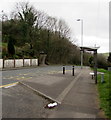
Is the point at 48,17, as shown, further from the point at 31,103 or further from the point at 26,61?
the point at 31,103

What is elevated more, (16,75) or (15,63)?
(15,63)

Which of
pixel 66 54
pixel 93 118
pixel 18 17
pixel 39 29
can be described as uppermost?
pixel 18 17

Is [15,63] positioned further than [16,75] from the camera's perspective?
Yes

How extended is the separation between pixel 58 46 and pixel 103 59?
1250 cm

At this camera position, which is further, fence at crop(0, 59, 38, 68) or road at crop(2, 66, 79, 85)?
fence at crop(0, 59, 38, 68)

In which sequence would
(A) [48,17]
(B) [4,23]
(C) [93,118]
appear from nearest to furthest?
(C) [93,118]
(B) [4,23]
(A) [48,17]

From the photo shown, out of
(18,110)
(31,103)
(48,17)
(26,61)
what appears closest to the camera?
(18,110)

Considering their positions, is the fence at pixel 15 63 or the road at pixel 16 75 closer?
the road at pixel 16 75

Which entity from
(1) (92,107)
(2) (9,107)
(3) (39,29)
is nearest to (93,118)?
(1) (92,107)

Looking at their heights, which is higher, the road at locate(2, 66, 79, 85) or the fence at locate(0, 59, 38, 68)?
the fence at locate(0, 59, 38, 68)

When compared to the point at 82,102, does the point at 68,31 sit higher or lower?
higher

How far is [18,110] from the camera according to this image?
4465 millimetres

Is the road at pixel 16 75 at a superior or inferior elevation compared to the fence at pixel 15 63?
inferior

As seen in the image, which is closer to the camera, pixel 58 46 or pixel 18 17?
pixel 18 17
